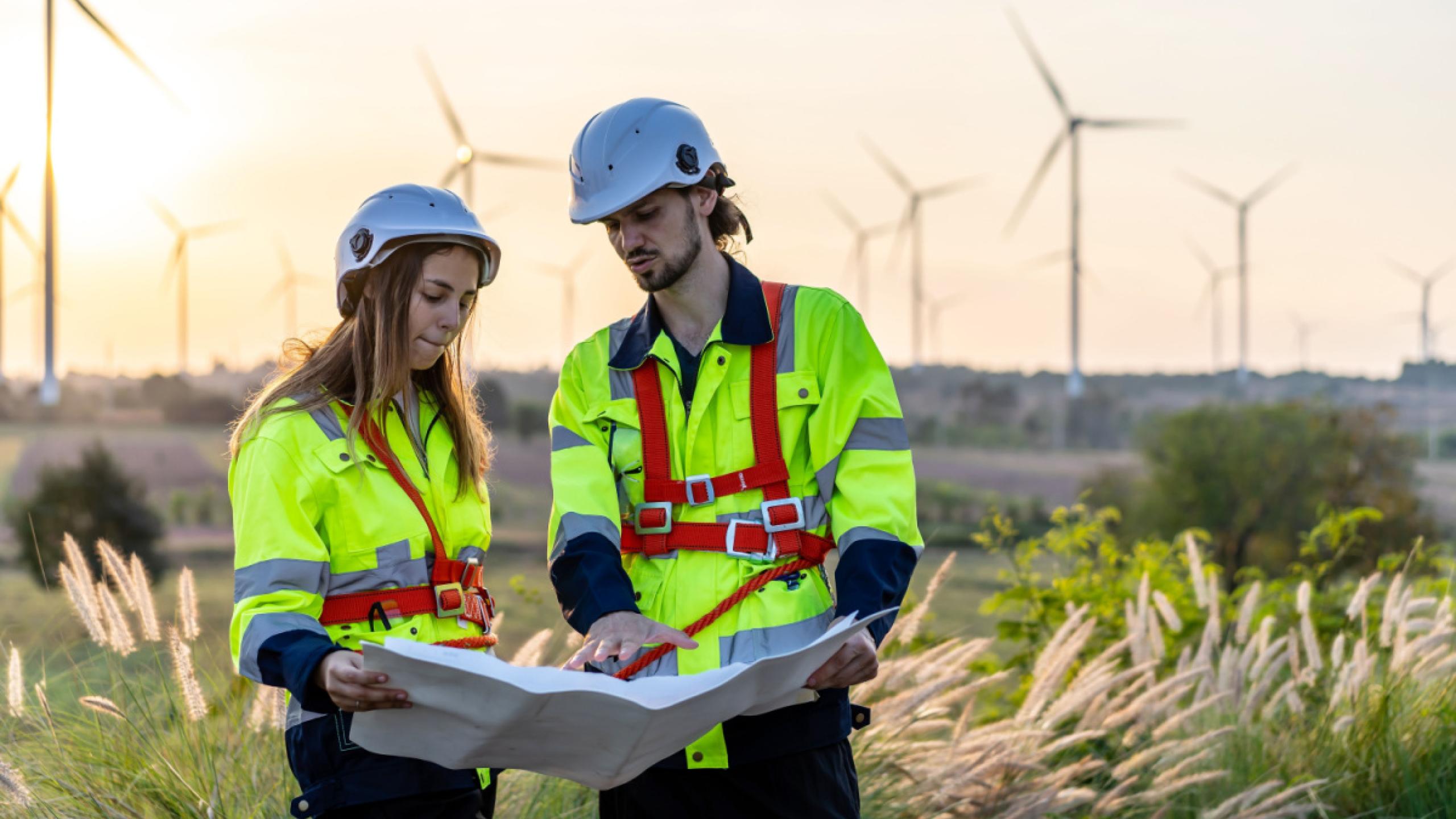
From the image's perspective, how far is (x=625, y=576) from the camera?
14.1 feet

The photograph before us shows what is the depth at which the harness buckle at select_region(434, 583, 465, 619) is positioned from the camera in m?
4.19

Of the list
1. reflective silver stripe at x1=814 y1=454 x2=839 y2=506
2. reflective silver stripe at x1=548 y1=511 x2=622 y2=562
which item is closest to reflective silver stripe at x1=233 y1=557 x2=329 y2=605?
reflective silver stripe at x1=548 y1=511 x2=622 y2=562

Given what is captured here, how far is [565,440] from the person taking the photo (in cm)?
450

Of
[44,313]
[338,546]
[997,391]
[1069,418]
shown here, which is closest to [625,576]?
[338,546]

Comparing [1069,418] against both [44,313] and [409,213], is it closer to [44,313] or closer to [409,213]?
[44,313]

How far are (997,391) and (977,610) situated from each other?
94.0 meters

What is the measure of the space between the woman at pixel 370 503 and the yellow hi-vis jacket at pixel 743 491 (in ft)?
1.10

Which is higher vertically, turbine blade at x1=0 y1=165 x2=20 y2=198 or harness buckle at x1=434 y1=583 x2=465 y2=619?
turbine blade at x1=0 y1=165 x2=20 y2=198

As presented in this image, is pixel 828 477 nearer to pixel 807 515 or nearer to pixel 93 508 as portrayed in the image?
pixel 807 515

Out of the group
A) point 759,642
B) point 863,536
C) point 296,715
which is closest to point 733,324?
point 863,536

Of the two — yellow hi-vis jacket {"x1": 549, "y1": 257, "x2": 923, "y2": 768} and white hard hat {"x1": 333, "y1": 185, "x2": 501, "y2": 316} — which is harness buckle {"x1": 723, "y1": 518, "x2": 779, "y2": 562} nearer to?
yellow hi-vis jacket {"x1": 549, "y1": 257, "x2": 923, "y2": 768}

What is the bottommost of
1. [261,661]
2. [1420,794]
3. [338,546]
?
[1420,794]

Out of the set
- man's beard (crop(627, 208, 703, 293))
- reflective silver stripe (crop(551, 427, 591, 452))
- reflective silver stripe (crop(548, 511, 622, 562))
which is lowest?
reflective silver stripe (crop(548, 511, 622, 562))

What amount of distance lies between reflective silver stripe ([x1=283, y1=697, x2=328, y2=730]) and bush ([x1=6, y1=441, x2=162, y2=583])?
42.6 metres
